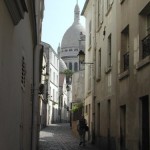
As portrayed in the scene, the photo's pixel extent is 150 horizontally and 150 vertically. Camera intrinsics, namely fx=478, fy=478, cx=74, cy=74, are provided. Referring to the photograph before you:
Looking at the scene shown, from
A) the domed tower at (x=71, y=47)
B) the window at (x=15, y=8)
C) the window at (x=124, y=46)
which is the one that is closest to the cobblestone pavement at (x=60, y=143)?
the window at (x=124, y=46)

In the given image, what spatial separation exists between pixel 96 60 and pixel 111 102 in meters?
6.79

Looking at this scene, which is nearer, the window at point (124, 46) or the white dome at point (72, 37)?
the window at point (124, 46)

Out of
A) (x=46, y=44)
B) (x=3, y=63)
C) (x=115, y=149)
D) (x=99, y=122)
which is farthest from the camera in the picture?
(x=46, y=44)

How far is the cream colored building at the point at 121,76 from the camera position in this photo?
1447 centimetres

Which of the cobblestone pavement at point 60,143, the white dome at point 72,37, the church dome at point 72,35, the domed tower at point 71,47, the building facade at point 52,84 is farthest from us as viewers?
the church dome at point 72,35

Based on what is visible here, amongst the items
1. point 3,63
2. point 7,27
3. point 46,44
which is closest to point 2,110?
point 3,63

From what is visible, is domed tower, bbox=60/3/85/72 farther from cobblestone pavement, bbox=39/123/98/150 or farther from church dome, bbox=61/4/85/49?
cobblestone pavement, bbox=39/123/98/150

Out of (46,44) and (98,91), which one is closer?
(98,91)

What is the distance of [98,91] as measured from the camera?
2584cm

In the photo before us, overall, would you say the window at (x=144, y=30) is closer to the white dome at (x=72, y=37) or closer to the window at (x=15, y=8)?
the window at (x=15, y=8)

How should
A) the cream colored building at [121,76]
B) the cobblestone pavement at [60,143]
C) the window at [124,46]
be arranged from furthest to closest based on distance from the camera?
the cobblestone pavement at [60,143] → the window at [124,46] → the cream colored building at [121,76]

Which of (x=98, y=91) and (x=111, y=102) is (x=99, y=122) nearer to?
(x=98, y=91)

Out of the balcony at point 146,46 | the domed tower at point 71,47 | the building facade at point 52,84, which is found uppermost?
the domed tower at point 71,47

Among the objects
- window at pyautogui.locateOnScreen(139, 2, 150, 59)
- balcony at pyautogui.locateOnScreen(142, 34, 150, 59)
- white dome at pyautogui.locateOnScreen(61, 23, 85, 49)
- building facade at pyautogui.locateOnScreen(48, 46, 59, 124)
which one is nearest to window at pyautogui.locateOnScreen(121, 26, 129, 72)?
window at pyautogui.locateOnScreen(139, 2, 150, 59)
